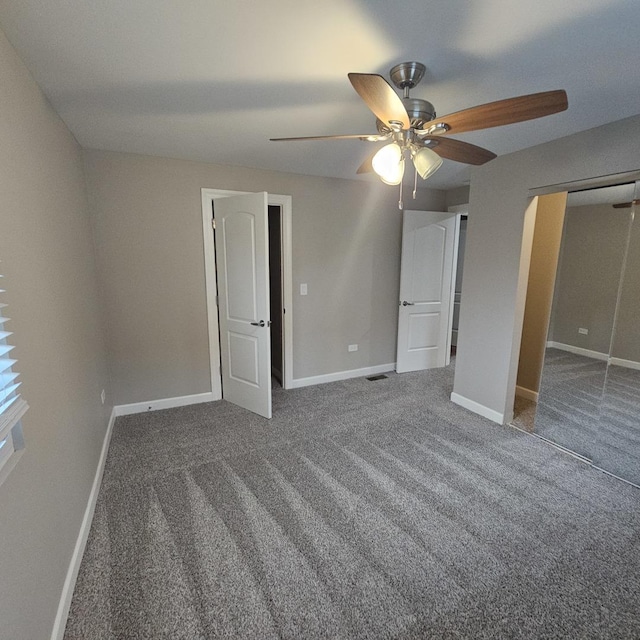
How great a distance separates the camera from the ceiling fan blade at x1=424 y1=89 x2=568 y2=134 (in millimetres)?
1209

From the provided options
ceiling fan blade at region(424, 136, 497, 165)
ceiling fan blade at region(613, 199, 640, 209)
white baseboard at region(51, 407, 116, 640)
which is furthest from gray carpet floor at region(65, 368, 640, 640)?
ceiling fan blade at region(424, 136, 497, 165)

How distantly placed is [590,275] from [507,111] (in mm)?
2040

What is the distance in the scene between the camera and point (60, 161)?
82.0 inches

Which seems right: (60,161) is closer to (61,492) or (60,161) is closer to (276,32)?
(276,32)

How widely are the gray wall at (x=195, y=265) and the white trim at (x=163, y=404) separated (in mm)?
56

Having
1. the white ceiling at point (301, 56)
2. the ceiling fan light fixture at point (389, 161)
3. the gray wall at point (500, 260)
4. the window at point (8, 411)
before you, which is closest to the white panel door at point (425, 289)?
the gray wall at point (500, 260)

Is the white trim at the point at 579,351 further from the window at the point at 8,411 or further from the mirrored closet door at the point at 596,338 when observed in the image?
the window at the point at 8,411

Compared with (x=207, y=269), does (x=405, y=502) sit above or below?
below

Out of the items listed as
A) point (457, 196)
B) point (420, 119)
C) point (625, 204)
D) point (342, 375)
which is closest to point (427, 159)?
point (420, 119)

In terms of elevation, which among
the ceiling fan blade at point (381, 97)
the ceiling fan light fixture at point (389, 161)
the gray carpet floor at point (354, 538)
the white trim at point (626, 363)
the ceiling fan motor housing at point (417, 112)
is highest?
the ceiling fan motor housing at point (417, 112)

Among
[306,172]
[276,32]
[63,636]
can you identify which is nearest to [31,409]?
[63,636]

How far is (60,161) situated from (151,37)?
1.17 metres

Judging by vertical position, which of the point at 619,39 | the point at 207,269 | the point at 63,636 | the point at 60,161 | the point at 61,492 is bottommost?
the point at 63,636

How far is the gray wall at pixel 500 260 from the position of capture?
2.47 meters
